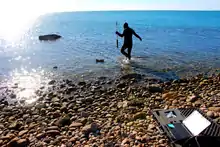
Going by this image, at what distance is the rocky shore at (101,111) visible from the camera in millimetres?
6492

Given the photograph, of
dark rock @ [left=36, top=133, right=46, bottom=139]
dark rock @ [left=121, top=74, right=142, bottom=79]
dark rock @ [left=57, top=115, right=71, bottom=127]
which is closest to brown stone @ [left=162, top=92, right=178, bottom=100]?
dark rock @ [left=121, top=74, right=142, bottom=79]

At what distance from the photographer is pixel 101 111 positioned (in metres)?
8.74

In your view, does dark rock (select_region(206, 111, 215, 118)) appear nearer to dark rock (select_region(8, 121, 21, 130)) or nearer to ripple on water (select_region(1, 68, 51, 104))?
dark rock (select_region(8, 121, 21, 130))

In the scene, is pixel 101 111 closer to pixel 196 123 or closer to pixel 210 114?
pixel 210 114

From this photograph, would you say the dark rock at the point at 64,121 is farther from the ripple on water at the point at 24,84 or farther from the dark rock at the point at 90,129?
the ripple on water at the point at 24,84

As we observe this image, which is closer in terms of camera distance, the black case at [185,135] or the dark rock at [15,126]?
the black case at [185,135]

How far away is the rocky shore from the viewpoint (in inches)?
256

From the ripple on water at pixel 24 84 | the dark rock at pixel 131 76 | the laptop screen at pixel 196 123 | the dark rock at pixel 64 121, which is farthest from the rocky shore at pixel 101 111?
the laptop screen at pixel 196 123

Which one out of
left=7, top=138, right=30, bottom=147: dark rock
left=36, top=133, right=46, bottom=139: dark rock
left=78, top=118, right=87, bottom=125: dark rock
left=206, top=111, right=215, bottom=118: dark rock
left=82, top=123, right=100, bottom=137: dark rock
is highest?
left=206, top=111, right=215, bottom=118: dark rock

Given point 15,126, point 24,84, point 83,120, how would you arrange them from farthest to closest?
point 24,84 < point 15,126 < point 83,120

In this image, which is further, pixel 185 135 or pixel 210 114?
pixel 210 114

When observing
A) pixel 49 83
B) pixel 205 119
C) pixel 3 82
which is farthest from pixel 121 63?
pixel 205 119

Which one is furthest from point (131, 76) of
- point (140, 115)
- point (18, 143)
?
point (18, 143)

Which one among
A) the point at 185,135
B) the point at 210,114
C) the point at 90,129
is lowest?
the point at 90,129
